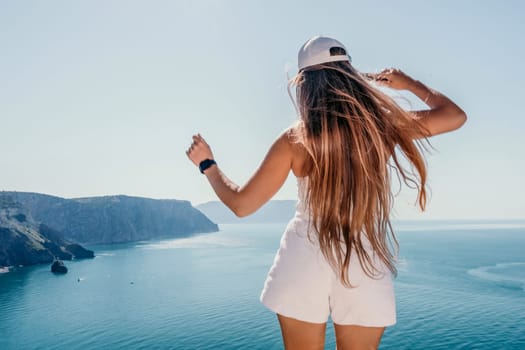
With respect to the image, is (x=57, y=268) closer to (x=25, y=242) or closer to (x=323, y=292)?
(x=25, y=242)

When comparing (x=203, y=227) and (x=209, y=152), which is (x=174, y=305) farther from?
(x=203, y=227)

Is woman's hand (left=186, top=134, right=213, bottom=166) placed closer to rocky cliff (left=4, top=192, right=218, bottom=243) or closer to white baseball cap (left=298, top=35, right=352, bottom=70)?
white baseball cap (left=298, top=35, right=352, bottom=70)

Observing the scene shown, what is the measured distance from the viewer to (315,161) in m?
1.46

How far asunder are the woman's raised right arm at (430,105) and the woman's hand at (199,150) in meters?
0.97

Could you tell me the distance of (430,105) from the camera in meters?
1.78

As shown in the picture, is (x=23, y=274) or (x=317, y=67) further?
(x=23, y=274)

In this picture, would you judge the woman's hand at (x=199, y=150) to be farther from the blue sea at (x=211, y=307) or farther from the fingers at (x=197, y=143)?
the blue sea at (x=211, y=307)

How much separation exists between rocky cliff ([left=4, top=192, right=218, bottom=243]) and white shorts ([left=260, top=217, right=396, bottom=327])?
147 m

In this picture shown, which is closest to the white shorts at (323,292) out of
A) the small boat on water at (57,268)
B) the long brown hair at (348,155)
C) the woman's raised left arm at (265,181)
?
the long brown hair at (348,155)

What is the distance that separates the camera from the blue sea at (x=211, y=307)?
3706 centimetres

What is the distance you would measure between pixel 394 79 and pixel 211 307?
51757 mm

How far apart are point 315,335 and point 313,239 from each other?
0.46 meters

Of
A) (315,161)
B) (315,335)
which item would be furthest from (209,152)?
(315,335)

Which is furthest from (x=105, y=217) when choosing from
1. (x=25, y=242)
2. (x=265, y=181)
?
(x=265, y=181)
